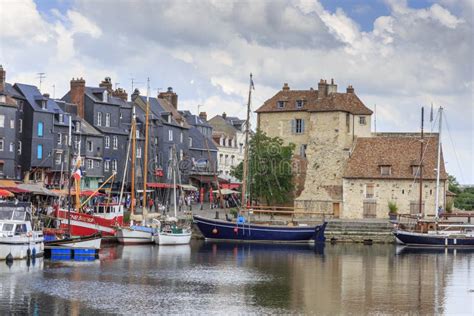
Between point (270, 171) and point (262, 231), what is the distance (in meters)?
13.7

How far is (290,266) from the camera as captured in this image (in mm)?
66375

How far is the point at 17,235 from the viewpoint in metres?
61.1

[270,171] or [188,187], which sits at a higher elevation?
[270,171]

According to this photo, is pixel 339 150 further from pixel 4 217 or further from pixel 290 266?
pixel 4 217

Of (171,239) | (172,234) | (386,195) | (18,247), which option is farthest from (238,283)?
(386,195)

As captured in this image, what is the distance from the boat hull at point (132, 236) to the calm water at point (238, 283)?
291cm

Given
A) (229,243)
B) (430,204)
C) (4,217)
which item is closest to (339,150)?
(430,204)

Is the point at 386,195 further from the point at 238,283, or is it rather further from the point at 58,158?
the point at 238,283

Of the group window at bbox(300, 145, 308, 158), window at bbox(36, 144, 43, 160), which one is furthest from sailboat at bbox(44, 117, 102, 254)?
window at bbox(300, 145, 308, 158)

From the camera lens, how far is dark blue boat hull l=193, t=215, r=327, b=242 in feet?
282

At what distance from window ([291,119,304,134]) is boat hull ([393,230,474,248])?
20.0 metres

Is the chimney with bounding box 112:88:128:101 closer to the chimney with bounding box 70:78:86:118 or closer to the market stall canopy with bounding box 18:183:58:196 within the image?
the chimney with bounding box 70:78:86:118

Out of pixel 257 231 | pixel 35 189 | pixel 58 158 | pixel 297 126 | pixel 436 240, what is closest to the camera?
pixel 35 189

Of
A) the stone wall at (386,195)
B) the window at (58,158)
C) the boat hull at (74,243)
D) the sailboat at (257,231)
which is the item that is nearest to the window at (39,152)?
the window at (58,158)
